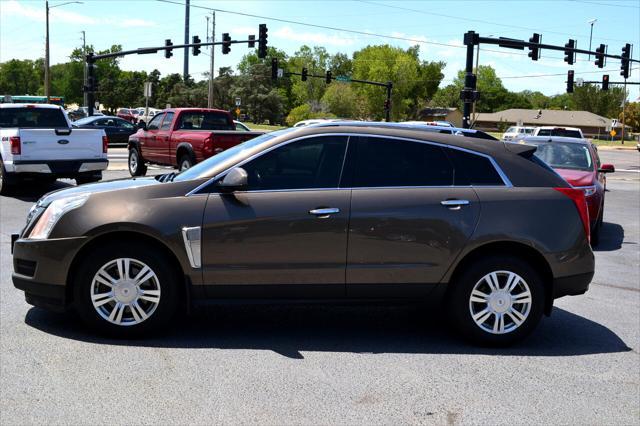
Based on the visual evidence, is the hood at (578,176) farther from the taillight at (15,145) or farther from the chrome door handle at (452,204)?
the taillight at (15,145)

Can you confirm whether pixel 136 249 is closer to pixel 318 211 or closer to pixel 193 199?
pixel 193 199

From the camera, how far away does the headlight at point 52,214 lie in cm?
546

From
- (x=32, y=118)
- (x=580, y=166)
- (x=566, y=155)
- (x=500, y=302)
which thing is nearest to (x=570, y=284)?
(x=500, y=302)

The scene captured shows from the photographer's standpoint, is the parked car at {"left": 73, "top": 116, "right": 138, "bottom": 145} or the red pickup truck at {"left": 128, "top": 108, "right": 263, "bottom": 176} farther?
the parked car at {"left": 73, "top": 116, "right": 138, "bottom": 145}

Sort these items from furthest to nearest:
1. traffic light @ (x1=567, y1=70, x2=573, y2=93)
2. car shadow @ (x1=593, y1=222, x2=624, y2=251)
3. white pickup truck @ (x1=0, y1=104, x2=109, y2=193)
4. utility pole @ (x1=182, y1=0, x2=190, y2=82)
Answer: utility pole @ (x1=182, y1=0, x2=190, y2=82)
traffic light @ (x1=567, y1=70, x2=573, y2=93)
white pickup truck @ (x1=0, y1=104, x2=109, y2=193)
car shadow @ (x1=593, y1=222, x2=624, y2=251)

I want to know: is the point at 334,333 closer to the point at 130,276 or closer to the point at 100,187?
the point at 130,276

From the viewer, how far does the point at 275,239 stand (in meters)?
5.44

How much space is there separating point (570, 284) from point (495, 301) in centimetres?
63

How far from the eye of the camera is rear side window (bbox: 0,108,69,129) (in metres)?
16.0

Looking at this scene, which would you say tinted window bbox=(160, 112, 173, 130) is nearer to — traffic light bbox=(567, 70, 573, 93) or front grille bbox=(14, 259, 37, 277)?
front grille bbox=(14, 259, 37, 277)

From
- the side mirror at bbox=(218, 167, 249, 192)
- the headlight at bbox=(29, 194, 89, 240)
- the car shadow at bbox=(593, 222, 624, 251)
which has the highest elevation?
the side mirror at bbox=(218, 167, 249, 192)

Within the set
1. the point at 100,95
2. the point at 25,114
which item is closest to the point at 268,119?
the point at 100,95

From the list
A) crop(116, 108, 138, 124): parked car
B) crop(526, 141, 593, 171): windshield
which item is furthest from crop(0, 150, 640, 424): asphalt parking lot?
crop(116, 108, 138, 124): parked car

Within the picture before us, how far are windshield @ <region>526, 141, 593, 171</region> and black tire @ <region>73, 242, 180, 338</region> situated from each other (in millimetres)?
9012
